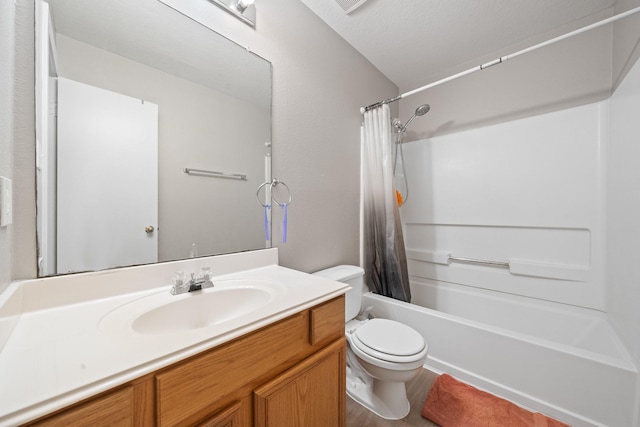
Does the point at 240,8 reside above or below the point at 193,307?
above

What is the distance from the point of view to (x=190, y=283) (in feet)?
2.96

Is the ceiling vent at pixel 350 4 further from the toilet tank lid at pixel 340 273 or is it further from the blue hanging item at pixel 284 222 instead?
the toilet tank lid at pixel 340 273

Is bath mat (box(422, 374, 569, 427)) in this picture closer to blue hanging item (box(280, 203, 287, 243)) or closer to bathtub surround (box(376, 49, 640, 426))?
bathtub surround (box(376, 49, 640, 426))

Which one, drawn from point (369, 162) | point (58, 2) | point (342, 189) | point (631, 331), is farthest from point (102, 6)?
point (631, 331)

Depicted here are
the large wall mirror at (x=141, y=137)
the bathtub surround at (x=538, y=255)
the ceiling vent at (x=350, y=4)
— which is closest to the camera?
the large wall mirror at (x=141, y=137)

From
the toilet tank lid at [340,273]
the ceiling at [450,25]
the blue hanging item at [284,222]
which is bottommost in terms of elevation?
the toilet tank lid at [340,273]

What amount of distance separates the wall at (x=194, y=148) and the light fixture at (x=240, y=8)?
1.35 ft

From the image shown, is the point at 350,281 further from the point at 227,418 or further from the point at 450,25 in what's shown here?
the point at 450,25

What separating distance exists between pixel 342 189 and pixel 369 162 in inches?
13.9

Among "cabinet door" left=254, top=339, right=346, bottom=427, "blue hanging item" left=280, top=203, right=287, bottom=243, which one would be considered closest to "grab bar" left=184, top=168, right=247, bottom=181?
"blue hanging item" left=280, top=203, right=287, bottom=243

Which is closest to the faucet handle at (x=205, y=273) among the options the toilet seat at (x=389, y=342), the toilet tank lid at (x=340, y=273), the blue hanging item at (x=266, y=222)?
the blue hanging item at (x=266, y=222)

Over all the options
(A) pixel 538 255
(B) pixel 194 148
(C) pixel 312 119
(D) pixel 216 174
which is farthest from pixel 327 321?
(A) pixel 538 255

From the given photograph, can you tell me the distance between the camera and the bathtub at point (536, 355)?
1122 millimetres

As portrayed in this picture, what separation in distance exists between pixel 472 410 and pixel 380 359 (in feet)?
2.12
